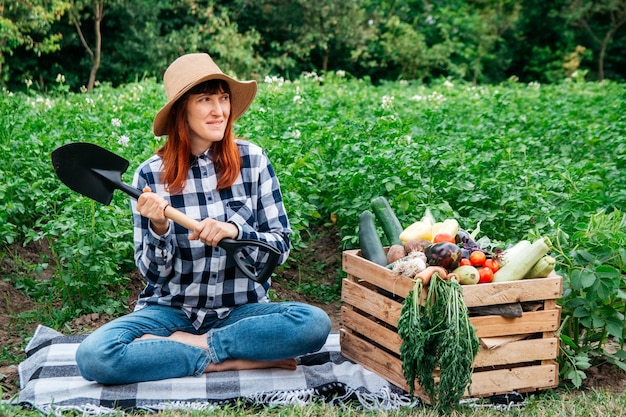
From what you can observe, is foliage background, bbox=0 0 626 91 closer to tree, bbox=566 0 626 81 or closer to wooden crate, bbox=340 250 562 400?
tree, bbox=566 0 626 81

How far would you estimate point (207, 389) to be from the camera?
11.1 feet

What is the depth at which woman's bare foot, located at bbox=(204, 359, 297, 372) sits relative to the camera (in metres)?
3.56

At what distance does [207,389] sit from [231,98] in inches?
50.3

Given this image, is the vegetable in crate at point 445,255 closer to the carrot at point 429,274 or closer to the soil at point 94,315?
the carrot at point 429,274

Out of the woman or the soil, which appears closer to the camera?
the woman

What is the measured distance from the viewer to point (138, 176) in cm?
356

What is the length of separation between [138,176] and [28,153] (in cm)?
194

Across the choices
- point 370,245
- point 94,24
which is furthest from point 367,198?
point 94,24

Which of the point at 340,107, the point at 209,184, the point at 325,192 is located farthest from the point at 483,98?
the point at 209,184

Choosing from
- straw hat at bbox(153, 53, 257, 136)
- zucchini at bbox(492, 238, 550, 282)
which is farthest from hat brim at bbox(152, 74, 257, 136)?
zucchini at bbox(492, 238, 550, 282)

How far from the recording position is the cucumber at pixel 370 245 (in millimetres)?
3598

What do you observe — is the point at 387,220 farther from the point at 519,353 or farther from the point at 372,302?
the point at 519,353

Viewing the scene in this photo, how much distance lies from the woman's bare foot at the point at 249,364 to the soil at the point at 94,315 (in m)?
0.84

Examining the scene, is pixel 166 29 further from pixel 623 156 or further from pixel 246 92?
pixel 246 92
